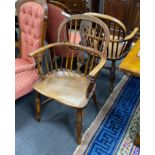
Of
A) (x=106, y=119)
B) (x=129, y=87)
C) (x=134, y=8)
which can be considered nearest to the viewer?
(x=106, y=119)

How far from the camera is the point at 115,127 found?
1841 millimetres

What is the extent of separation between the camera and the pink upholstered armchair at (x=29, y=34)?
176 cm

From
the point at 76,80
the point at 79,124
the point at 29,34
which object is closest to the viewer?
the point at 79,124

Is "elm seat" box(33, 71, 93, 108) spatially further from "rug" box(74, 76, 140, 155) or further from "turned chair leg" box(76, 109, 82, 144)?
"rug" box(74, 76, 140, 155)

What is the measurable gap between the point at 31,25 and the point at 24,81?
0.51m

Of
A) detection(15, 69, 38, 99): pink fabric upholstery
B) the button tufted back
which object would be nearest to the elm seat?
detection(15, 69, 38, 99): pink fabric upholstery

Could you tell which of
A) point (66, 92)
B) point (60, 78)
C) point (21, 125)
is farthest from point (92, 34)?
point (21, 125)

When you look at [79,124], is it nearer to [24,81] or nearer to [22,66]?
[24,81]

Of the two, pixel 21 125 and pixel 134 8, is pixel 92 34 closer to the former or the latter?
pixel 21 125

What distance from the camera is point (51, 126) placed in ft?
6.04

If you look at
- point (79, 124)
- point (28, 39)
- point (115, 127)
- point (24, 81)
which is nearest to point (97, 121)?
point (115, 127)
